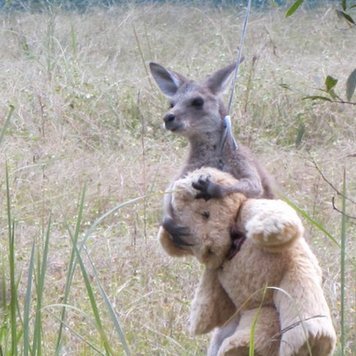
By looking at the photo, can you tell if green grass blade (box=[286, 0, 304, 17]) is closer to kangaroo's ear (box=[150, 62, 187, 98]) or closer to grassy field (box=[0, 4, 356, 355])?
grassy field (box=[0, 4, 356, 355])

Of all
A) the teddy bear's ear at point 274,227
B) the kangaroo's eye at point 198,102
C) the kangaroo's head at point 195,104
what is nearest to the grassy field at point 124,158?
the teddy bear's ear at point 274,227

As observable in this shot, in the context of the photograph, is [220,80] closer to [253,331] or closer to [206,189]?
[206,189]

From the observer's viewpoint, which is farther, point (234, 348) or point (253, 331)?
point (234, 348)

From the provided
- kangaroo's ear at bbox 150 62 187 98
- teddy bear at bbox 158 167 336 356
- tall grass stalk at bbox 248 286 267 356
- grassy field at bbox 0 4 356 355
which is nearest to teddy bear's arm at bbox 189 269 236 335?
teddy bear at bbox 158 167 336 356

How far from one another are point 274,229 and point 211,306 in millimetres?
420

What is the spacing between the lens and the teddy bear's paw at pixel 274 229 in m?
2.68

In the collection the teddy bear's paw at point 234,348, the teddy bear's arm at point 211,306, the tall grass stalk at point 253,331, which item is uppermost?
the tall grass stalk at point 253,331

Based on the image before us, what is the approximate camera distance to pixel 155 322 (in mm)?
4207

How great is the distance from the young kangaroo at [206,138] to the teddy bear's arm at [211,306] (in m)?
0.18

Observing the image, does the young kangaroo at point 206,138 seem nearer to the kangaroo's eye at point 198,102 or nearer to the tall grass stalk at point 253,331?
the kangaroo's eye at point 198,102

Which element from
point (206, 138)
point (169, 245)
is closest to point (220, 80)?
point (206, 138)

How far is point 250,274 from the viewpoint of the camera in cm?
283

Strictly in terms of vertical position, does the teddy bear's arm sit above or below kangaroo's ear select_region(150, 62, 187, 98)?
above

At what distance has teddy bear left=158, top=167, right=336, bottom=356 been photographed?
106 inches
